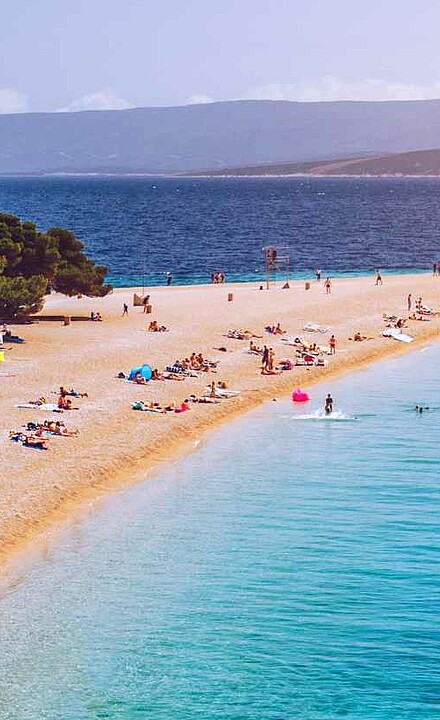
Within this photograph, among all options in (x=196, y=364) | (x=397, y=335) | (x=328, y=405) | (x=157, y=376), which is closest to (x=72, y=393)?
(x=157, y=376)

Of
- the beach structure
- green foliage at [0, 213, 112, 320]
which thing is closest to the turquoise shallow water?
green foliage at [0, 213, 112, 320]

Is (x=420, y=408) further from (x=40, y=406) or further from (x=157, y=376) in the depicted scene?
(x=40, y=406)

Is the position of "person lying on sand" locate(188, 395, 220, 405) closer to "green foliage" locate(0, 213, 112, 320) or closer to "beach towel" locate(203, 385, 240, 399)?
→ "beach towel" locate(203, 385, 240, 399)

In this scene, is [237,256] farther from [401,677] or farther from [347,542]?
[401,677]

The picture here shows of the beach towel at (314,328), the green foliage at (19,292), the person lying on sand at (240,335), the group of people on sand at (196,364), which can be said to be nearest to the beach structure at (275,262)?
the beach towel at (314,328)

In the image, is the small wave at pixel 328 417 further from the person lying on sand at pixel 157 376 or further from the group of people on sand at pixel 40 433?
the group of people on sand at pixel 40 433

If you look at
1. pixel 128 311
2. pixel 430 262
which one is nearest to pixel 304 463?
pixel 128 311

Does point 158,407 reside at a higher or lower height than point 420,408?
higher

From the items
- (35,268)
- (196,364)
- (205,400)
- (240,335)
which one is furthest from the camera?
(35,268)
